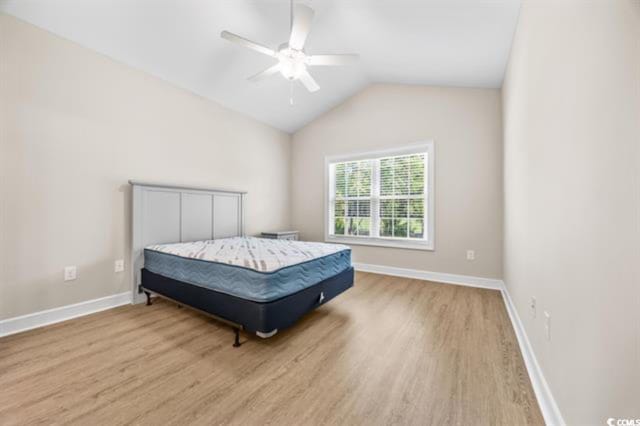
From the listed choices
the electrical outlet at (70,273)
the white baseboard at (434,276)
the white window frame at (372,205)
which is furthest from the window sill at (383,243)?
the electrical outlet at (70,273)

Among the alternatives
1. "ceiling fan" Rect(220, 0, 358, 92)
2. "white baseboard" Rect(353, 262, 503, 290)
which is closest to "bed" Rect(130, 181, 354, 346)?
"white baseboard" Rect(353, 262, 503, 290)

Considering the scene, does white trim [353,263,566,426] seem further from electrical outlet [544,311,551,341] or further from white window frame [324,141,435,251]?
white window frame [324,141,435,251]

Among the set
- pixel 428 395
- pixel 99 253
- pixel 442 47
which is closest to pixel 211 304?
pixel 99 253

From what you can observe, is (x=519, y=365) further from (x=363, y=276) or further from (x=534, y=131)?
(x=363, y=276)

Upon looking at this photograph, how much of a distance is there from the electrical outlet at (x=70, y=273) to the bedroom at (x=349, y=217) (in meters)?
0.04

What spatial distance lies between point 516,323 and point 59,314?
4.08m

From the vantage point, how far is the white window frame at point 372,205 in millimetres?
3725

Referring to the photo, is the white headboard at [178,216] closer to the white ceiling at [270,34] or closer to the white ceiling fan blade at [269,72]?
the white ceiling at [270,34]

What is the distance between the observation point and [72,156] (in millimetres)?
2449

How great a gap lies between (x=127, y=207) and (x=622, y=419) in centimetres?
371

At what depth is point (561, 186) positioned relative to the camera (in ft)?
4.03

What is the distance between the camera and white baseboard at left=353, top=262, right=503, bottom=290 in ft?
10.9

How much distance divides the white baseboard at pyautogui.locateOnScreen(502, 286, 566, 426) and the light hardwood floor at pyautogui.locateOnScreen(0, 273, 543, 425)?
0.16 ft
